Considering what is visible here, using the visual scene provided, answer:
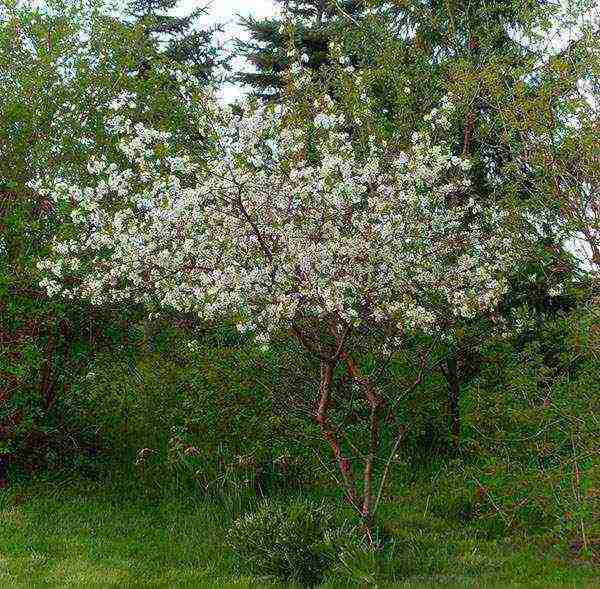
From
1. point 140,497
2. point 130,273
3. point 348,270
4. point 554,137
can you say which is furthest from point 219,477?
point 554,137

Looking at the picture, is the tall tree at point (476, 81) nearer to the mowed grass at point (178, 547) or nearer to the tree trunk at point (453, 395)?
the tree trunk at point (453, 395)

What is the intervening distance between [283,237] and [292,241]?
9 cm

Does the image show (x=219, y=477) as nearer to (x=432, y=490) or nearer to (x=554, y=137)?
(x=432, y=490)

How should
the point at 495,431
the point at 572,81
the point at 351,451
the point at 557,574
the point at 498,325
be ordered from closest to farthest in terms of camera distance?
1. the point at 557,574
2. the point at 572,81
3. the point at 495,431
4. the point at 498,325
5. the point at 351,451

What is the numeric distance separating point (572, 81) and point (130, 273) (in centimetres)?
491

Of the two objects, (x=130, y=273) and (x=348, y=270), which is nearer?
(x=348, y=270)

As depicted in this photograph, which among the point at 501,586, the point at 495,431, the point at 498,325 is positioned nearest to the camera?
the point at 501,586

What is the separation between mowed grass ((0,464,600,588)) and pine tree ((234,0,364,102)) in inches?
508

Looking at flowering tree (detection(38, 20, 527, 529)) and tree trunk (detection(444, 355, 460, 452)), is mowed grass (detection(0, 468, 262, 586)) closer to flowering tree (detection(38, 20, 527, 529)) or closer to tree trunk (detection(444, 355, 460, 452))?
flowering tree (detection(38, 20, 527, 529))

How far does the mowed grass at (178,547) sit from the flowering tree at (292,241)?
0.82m

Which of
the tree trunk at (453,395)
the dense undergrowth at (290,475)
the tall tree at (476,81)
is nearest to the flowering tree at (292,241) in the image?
the dense undergrowth at (290,475)

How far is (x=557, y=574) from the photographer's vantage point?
719 cm

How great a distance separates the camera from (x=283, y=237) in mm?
6969

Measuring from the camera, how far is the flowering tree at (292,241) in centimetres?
695
